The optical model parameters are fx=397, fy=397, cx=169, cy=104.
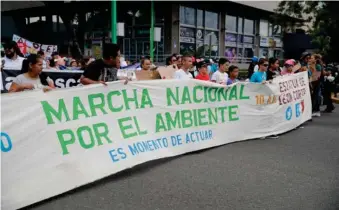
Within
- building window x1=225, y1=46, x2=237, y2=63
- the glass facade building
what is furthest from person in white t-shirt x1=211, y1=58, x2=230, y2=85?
building window x1=225, y1=46, x2=237, y2=63

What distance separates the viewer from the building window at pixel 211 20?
125 ft

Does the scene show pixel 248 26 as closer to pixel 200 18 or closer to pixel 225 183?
pixel 200 18

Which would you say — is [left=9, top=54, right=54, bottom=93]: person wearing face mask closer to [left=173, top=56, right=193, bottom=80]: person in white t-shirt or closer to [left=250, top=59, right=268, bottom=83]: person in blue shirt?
[left=173, top=56, right=193, bottom=80]: person in white t-shirt

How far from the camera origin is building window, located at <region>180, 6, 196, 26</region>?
35.1 meters

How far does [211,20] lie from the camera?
38719 millimetres

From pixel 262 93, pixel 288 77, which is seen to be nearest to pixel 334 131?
pixel 288 77

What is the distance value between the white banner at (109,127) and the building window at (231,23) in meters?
33.8

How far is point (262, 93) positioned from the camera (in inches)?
305

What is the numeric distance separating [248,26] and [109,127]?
41150mm

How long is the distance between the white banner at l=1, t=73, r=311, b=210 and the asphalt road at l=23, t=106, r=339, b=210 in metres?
0.22

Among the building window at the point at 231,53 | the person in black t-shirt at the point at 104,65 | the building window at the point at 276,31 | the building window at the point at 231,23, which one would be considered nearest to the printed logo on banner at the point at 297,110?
the person in black t-shirt at the point at 104,65

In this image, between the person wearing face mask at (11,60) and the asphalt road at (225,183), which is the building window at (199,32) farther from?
the asphalt road at (225,183)

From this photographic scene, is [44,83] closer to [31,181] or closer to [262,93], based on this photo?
[31,181]

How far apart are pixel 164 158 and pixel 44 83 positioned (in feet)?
6.71
